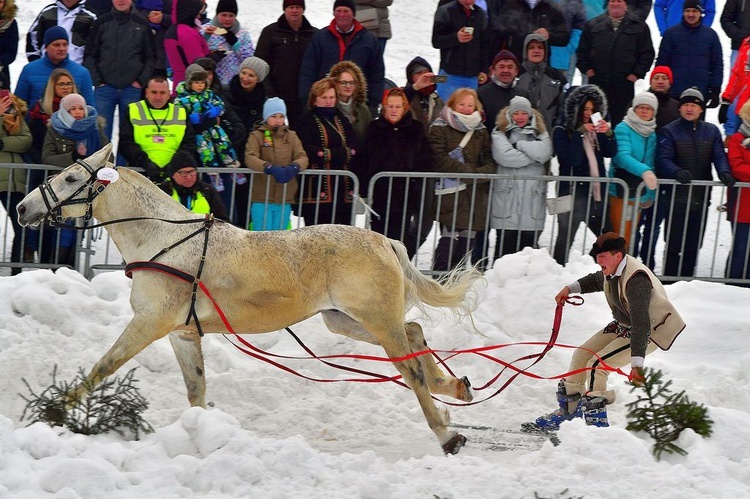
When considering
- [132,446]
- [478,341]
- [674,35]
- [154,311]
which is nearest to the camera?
[132,446]

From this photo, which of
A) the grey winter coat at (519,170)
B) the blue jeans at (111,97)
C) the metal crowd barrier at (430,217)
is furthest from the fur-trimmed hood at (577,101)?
the blue jeans at (111,97)

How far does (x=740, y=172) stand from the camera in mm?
11867

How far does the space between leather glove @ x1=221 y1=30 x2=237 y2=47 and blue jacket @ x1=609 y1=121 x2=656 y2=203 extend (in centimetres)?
400

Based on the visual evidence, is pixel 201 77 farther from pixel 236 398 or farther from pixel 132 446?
pixel 132 446

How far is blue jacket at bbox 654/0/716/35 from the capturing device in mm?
15219

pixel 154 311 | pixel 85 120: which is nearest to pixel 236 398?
pixel 154 311

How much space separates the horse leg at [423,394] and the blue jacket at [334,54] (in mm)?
4778

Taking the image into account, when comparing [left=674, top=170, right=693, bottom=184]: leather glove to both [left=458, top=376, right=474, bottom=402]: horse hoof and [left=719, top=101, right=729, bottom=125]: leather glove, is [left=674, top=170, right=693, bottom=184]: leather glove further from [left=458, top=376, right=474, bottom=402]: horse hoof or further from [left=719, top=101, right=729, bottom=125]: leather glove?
[left=458, top=376, right=474, bottom=402]: horse hoof

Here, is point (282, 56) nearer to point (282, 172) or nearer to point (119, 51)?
point (119, 51)

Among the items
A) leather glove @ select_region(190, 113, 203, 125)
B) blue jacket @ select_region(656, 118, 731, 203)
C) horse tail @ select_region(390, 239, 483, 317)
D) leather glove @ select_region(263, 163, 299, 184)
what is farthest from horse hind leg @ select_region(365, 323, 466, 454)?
blue jacket @ select_region(656, 118, 731, 203)

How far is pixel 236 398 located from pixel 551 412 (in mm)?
2337

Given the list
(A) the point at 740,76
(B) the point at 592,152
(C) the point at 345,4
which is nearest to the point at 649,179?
(B) the point at 592,152

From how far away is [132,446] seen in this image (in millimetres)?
6934

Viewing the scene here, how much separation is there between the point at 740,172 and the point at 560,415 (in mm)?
4030
